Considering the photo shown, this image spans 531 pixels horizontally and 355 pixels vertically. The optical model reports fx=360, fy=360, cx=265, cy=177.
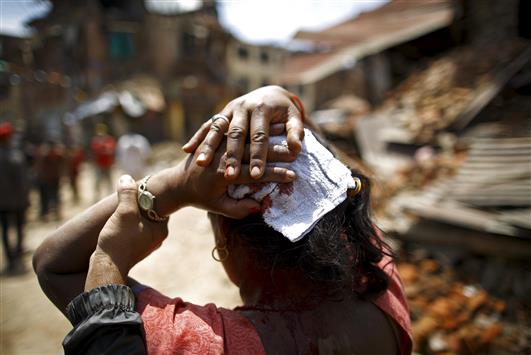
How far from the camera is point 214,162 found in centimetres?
109

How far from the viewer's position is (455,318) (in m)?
3.23

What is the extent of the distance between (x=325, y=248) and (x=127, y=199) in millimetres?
641

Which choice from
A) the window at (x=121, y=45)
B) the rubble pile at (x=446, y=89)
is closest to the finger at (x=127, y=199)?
the rubble pile at (x=446, y=89)

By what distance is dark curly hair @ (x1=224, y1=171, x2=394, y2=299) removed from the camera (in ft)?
3.47

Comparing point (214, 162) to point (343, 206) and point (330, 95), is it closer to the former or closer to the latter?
point (343, 206)

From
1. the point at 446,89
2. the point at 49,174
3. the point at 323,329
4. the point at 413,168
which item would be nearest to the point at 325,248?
the point at 323,329

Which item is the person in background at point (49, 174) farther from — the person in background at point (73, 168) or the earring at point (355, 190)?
the earring at point (355, 190)

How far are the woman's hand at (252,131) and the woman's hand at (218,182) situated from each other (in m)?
0.02

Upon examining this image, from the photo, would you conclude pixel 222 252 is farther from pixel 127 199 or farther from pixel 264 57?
pixel 264 57

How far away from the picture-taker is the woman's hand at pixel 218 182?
1.05 metres

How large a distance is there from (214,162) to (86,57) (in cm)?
2156

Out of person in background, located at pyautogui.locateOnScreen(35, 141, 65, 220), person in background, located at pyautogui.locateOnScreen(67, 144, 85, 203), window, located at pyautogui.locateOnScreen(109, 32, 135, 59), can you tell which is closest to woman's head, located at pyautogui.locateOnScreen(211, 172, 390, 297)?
person in background, located at pyautogui.locateOnScreen(35, 141, 65, 220)

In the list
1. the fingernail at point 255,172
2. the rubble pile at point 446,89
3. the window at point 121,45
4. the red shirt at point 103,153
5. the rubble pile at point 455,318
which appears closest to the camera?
the fingernail at point 255,172

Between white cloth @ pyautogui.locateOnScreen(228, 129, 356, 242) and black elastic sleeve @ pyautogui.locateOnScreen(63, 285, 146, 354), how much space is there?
0.43 m
